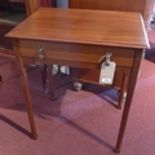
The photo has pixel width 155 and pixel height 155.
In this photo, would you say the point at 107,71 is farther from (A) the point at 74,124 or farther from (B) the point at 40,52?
(A) the point at 74,124

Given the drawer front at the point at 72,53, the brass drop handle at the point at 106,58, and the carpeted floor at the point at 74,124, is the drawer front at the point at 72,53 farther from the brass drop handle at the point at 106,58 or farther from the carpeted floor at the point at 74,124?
the carpeted floor at the point at 74,124

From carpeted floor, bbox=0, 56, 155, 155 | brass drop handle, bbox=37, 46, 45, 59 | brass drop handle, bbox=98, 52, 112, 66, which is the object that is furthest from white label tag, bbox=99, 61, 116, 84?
carpeted floor, bbox=0, 56, 155, 155

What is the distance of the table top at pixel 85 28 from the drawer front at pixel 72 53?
30 millimetres

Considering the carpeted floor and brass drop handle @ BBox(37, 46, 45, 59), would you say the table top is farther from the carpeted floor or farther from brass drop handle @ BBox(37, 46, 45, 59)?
the carpeted floor

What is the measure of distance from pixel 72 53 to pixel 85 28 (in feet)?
0.54

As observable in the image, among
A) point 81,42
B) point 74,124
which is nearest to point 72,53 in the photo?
point 81,42

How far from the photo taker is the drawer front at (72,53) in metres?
0.93

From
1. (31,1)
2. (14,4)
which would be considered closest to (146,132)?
(31,1)

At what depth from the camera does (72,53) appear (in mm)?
968

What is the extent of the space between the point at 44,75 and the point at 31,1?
0.66m

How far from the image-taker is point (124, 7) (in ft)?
4.49

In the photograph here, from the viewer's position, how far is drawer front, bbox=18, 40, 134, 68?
926 millimetres

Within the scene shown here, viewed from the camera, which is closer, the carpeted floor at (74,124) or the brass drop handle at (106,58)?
the brass drop handle at (106,58)

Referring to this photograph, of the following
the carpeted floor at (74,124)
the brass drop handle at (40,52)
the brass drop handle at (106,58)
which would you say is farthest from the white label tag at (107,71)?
the carpeted floor at (74,124)
